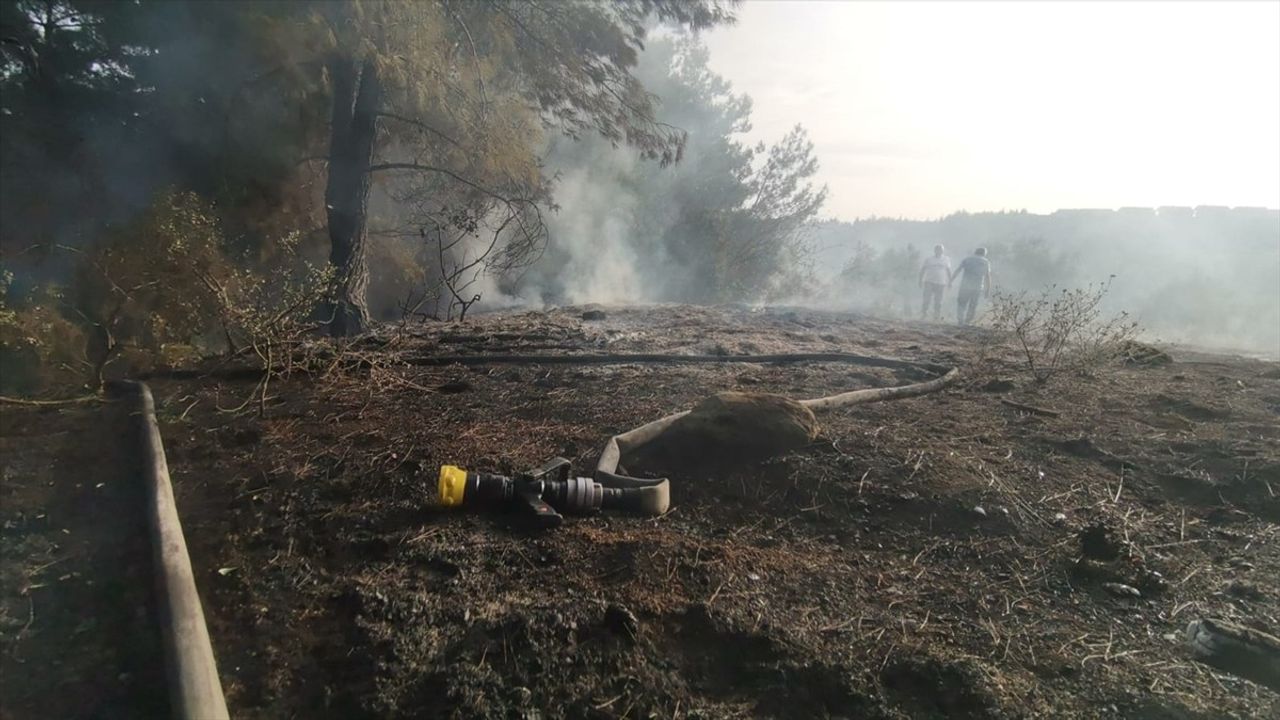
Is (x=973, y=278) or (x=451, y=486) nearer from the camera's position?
(x=451, y=486)

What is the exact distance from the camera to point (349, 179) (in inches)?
257

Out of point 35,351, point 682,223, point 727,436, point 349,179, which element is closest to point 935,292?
point 682,223

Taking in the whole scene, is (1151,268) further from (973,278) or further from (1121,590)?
(1121,590)

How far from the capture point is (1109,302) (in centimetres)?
2156

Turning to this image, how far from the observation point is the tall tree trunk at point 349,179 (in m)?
6.41

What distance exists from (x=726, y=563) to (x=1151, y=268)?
27.0 m

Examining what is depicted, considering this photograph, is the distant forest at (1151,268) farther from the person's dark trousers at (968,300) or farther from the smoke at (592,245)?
the smoke at (592,245)

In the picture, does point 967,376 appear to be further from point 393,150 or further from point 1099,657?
point 393,150

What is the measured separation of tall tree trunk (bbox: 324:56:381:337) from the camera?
6414 millimetres

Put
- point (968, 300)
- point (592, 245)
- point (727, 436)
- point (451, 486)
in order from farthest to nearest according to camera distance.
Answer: point (592, 245)
point (968, 300)
point (727, 436)
point (451, 486)

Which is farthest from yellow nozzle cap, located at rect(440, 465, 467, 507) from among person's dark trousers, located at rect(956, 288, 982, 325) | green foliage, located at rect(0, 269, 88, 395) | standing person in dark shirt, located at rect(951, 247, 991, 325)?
person's dark trousers, located at rect(956, 288, 982, 325)

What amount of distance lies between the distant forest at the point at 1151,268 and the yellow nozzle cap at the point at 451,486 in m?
16.0

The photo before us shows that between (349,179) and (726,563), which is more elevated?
(349,179)

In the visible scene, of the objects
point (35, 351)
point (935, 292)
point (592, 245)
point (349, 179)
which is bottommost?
point (35, 351)
